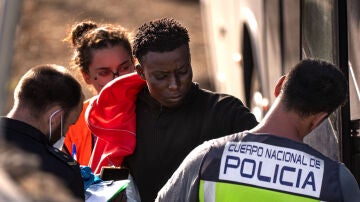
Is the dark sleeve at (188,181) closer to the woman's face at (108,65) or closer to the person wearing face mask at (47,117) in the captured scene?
the person wearing face mask at (47,117)

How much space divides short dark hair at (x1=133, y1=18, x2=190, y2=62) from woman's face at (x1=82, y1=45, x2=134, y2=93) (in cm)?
85

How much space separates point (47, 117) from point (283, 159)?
0.93 meters

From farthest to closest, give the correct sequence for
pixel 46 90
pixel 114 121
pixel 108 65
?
pixel 108 65, pixel 114 121, pixel 46 90

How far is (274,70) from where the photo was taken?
5.86 m

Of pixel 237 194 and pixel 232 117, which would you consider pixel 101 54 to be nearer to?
pixel 232 117

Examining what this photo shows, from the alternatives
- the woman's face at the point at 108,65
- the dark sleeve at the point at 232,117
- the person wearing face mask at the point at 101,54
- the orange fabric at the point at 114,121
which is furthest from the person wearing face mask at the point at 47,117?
the woman's face at the point at 108,65

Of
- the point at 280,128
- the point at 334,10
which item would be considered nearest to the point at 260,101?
the point at 334,10

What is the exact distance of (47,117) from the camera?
→ 10.5ft

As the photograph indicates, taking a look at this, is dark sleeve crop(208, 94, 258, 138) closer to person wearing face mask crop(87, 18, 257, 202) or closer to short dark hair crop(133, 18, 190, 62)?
person wearing face mask crop(87, 18, 257, 202)

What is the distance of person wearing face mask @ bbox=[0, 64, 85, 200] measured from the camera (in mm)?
3088

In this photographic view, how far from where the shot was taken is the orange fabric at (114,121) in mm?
3592

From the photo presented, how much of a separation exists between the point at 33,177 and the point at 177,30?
2.12 metres

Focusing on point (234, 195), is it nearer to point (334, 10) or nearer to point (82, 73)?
point (334, 10)

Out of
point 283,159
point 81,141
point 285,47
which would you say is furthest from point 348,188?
point 285,47
